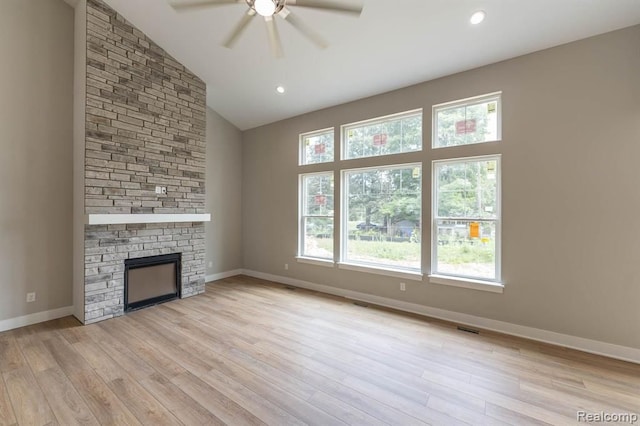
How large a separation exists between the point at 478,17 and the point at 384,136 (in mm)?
1784

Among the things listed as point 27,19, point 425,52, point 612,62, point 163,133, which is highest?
point 27,19

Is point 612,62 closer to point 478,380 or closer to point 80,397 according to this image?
point 478,380

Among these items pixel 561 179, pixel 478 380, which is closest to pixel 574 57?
pixel 561 179

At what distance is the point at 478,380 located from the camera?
2.31 meters

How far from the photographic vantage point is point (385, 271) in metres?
4.08

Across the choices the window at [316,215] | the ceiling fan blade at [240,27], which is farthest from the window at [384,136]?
the ceiling fan blade at [240,27]

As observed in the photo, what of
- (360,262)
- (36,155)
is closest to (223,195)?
(36,155)

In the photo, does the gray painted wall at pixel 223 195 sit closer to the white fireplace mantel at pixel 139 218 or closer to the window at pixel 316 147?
the white fireplace mantel at pixel 139 218

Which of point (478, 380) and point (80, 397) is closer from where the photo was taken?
point (80, 397)

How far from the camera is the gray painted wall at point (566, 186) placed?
2.67m

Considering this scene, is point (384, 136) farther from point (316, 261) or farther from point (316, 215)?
point (316, 261)

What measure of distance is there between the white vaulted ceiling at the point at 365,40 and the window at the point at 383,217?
4.29 ft

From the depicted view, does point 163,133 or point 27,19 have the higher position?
point 27,19

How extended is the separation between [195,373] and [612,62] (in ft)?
16.4
